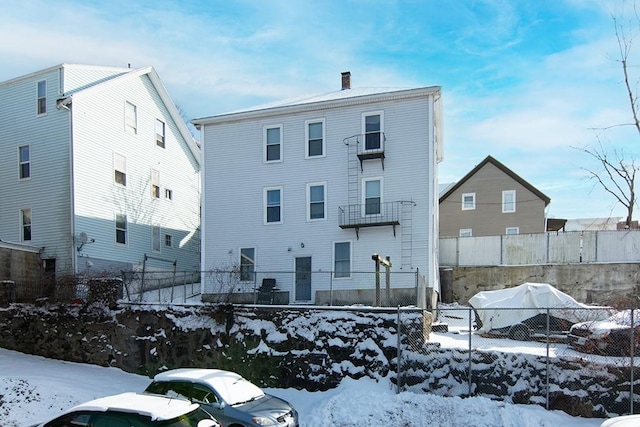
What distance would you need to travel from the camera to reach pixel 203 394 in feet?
31.2

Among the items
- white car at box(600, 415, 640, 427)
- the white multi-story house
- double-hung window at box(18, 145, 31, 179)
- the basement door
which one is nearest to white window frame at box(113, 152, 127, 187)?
double-hung window at box(18, 145, 31, 179)

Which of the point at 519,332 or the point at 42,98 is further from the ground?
the point at 42,98

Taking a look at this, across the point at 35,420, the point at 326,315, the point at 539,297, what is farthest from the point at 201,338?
the point at 539,297

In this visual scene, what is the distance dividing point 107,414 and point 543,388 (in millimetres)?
10149

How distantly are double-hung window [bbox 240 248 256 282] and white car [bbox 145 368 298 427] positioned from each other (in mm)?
11001

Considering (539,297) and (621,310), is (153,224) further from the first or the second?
(621,310)

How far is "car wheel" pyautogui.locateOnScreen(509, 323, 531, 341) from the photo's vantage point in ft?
51.1

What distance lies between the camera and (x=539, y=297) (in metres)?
16.5

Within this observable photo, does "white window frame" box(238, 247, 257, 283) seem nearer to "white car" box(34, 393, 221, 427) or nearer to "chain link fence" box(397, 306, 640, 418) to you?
"chain link fence" box(397, 306, 640, 418)

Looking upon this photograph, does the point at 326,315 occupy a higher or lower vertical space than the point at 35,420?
higher

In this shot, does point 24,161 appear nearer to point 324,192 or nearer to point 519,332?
point 324,192

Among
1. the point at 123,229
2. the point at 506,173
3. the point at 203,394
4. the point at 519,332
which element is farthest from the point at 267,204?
the point at 506,173

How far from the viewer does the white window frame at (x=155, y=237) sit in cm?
2531

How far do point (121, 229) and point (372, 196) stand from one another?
12013 millimetres
